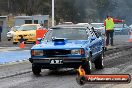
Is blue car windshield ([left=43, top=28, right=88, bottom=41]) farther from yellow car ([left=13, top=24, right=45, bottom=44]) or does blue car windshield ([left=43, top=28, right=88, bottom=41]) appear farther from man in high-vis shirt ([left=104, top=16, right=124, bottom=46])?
yellow car ([left=13, top=24, right=45, bottom=44])

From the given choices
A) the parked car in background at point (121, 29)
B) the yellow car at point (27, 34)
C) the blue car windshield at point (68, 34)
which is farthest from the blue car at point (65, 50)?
the parked car in background at point (121, 29)

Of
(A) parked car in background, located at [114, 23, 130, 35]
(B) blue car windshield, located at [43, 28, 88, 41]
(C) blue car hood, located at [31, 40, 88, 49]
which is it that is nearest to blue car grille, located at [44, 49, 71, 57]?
(C) blue car hood, located at [31, 40, 88, 49]

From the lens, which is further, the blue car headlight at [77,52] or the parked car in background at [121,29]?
the parked car in background at [121,29]

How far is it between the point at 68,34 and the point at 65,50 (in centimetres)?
127

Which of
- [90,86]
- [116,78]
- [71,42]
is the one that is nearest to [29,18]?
[71,42]

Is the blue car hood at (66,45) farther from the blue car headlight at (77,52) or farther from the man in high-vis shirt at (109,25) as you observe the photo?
the man in high-vis shirt at (109,25)

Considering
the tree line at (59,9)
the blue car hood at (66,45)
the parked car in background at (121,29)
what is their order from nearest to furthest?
the blue car hood at (66,45), the tree line at (59,9), the parked car in background at (121,29)

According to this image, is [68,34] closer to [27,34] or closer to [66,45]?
[66,45]

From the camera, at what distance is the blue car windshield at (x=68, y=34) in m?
12.7

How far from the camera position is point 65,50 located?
1161 cm

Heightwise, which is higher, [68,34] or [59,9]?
[59,9]

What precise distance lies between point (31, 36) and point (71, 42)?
17.9 metres

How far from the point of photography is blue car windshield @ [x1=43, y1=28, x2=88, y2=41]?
1268 cm

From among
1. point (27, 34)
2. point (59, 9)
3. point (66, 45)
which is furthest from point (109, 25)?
point (59, 9)
